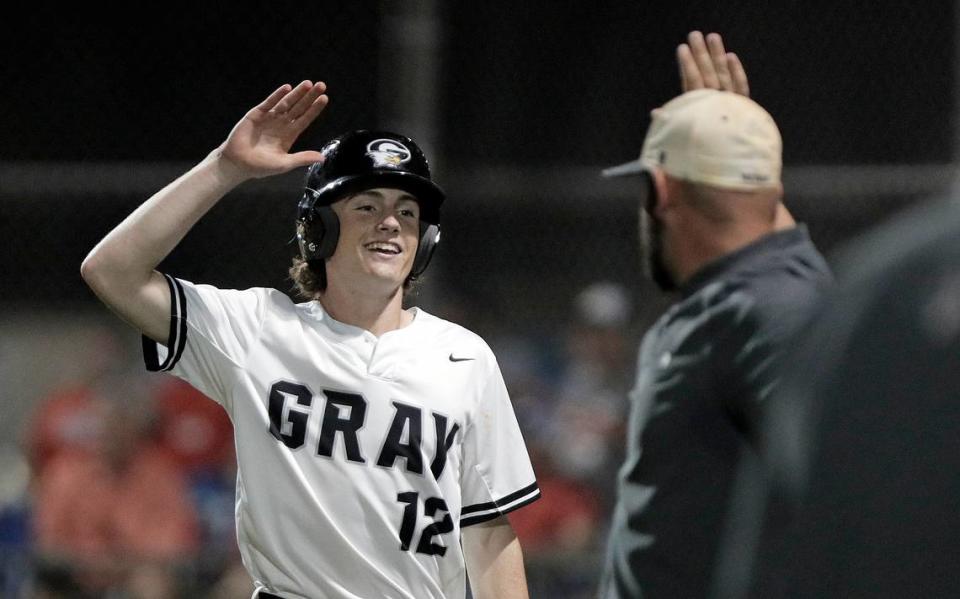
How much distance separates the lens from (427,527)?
298 cm

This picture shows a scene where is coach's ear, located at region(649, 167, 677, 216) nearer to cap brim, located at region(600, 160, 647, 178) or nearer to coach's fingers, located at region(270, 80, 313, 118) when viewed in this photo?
cap brim, located at region(600, 160, 647, 178)

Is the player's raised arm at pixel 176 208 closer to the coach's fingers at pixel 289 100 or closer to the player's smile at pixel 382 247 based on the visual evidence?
the coach's fingers at pixel 289 100

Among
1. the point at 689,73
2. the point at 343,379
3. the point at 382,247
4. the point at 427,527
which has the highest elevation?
the point at 689,73

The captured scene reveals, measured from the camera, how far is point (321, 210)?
318cm

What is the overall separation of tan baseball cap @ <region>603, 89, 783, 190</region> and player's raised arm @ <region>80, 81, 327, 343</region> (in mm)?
1219

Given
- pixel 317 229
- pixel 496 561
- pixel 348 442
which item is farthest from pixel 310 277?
pixel 496 561

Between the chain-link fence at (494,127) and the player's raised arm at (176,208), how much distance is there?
8.29 feet

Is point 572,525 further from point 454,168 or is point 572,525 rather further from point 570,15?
point 570,15

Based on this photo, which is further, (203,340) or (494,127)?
(494,127)

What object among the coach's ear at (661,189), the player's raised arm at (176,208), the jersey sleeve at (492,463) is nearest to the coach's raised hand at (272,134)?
the player's raised arm at (176,208)

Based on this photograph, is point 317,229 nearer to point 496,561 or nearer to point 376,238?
point 376,238

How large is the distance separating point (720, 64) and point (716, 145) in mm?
827

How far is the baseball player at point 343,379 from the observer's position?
2.95m

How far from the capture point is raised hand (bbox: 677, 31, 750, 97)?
105 inches
